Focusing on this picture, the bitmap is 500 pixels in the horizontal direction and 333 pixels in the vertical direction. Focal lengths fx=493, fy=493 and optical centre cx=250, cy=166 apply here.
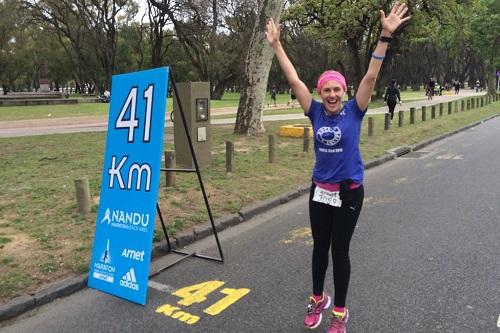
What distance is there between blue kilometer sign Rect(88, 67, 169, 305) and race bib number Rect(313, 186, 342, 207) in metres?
1.42

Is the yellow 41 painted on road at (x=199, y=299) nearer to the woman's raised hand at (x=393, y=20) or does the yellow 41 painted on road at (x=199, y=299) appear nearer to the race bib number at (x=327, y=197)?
the race bib number at (x=327, y=197)

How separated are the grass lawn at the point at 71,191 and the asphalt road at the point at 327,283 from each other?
56cm

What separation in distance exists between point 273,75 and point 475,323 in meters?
74.5

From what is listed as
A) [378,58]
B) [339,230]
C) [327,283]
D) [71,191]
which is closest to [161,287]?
[327,283]

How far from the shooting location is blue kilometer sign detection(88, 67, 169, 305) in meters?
4.25

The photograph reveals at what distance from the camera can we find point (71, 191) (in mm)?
7879

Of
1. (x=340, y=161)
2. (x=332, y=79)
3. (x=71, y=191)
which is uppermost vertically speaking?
(x=332, y=79)

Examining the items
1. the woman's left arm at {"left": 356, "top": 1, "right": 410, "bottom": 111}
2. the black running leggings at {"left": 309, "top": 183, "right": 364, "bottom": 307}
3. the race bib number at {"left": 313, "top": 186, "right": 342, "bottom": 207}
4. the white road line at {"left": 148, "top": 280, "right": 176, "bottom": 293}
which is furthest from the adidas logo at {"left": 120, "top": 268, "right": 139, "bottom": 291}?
the woman's left arm at {"left": 356, "top": 1, "right": 410, "bottom": 111}

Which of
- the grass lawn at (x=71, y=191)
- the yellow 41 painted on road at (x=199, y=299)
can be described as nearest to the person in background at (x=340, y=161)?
the yellow 41 painted on road at (x=199, y=299)

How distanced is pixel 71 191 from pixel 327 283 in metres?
4.88

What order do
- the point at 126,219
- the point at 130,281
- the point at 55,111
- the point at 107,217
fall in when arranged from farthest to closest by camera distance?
the point at 55,111 < the point at 107,217 < the point at 126,219 < the point at 130,281

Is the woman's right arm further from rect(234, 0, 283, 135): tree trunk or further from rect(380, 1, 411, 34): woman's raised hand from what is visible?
rect(234, 0, 283, 135): tree trunk

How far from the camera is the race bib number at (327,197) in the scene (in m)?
3.54

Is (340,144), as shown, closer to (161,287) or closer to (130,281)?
(130,281)
